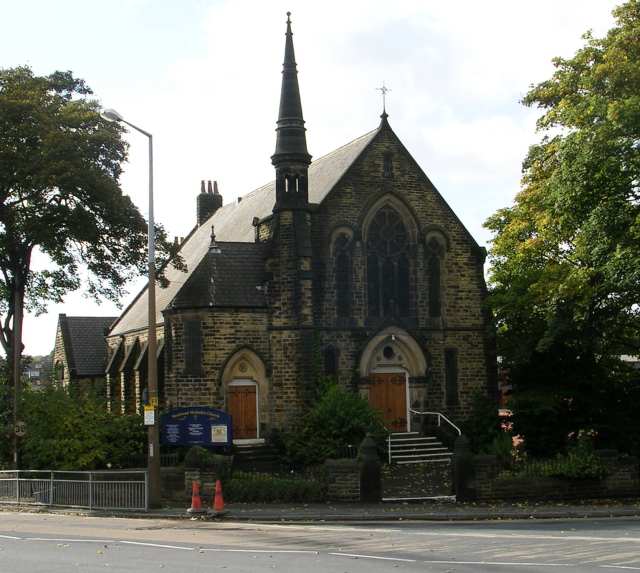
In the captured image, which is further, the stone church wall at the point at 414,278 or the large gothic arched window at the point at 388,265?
the large gothic arched window at the point at 388,265

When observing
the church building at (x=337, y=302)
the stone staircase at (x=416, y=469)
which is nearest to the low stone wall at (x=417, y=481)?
the stone staircase at (x=416, y=469)

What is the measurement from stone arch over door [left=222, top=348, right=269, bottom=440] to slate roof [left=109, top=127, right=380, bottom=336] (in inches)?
79.3

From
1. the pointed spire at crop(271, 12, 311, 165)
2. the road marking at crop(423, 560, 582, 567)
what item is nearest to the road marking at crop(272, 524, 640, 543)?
the road marking at crop(423, 560, 582, 567)

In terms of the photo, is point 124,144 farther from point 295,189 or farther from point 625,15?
point 625,15

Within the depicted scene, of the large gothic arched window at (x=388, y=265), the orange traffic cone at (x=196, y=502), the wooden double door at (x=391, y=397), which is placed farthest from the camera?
the large gothic arched window at (x=388, y=265)

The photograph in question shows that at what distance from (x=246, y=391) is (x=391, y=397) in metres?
5.28

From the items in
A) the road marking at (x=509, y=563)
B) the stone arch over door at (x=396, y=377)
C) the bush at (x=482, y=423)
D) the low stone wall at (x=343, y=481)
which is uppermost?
the stone arch over door at (x=396, y=377)

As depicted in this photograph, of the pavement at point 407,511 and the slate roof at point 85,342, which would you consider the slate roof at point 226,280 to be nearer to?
the pavement at point 407,511

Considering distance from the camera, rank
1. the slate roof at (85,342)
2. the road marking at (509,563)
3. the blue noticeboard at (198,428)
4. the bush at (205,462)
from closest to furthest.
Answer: the road marking at (509,563), the bush at (205,462), the blue noticeboard at (198,428), the slate roof at (85,342)

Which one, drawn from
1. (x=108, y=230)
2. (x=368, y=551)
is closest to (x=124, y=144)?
(x=108, y=230)

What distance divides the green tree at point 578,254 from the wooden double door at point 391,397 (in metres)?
4.06

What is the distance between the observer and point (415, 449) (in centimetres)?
3303

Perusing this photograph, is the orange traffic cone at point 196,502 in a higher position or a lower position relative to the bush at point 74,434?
lower

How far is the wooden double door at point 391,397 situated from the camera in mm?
34625
